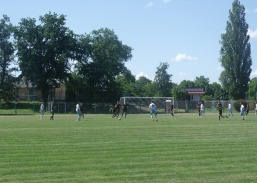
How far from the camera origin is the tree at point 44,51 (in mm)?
74688

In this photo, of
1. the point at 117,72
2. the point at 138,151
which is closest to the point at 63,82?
the point at 117,72

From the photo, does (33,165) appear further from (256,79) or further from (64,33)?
(256,79)

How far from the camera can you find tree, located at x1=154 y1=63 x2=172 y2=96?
12538 centimetres

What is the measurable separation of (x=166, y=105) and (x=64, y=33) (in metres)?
22.5

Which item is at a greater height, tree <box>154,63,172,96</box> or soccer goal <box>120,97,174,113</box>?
tree <box>154,63,172,96</box>

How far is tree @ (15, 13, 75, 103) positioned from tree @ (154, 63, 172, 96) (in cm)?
5139

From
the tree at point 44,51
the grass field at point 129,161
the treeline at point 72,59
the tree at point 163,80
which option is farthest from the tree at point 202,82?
the grass field at point 129,161

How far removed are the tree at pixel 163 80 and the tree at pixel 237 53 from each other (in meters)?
43.7

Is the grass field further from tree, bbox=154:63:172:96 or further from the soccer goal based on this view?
tree, bbox=154:63:172:96

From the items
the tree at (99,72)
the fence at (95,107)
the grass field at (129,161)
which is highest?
the tree at (99,72)

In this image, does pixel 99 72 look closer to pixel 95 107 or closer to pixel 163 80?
pixel 95 107

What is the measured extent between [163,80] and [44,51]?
55260 mm

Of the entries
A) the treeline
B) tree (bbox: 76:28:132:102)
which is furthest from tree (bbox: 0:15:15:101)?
tree (bbox: 76:28:132:102)

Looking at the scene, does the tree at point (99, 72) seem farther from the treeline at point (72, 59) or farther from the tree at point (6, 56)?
the tree at point (6, 56)
